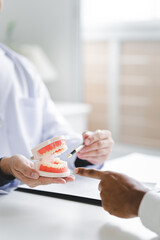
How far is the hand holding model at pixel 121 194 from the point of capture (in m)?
0.95

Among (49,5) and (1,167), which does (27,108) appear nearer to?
(1,167)

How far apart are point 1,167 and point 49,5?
2.43m

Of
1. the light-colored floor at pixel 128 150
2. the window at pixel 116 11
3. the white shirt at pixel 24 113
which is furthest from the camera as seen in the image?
the light-colored floor at pixel 128 150

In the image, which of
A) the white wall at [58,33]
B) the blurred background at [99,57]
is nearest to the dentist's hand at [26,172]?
the blurred background at [99,57]

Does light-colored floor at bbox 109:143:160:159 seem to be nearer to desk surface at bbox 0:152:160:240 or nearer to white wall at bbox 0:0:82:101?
white wall at bbox 0:0:82:101

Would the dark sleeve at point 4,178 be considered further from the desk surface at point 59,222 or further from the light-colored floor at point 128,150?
the light-colored floor at point 128,150

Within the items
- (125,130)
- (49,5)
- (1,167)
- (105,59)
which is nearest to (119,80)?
(105,59)

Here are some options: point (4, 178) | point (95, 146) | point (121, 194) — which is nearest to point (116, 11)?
point (95, 146)

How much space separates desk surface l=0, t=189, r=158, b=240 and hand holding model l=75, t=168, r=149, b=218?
4cm

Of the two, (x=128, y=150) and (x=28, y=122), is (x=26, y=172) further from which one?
(x=128, y=150)

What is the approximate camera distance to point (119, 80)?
3.24 metres

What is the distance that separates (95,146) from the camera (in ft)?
4.51

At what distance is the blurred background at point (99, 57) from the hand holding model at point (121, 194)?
2.02 metres

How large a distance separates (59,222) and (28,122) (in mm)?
686
